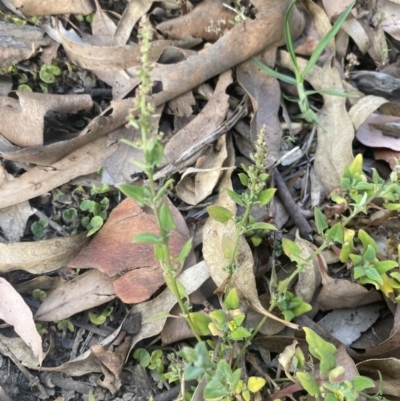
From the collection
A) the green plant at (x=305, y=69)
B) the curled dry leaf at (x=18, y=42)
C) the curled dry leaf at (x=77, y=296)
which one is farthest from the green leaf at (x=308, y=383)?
the curled dry leaf at (x=18, y=42)

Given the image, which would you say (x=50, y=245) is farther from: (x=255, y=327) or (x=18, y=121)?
(x=255, y=327)

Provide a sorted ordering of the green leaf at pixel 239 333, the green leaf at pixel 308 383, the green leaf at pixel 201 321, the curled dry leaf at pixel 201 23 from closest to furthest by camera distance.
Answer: the green leaf at pixel 308 383, the green leaf at pixel 239 333, the green leaf at pixel 201 321, the curled dry leaf at pixel 201 23

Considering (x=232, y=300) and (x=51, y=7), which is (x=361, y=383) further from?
(x=51, y=7)

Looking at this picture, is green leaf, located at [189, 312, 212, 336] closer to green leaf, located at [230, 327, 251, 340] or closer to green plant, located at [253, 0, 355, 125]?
green leaf, located at [230, 327, 251, 340]

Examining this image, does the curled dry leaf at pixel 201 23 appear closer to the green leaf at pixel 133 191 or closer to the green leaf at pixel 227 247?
the green leaf at pixel 227 247

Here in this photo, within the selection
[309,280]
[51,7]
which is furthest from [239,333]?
[51,7]
